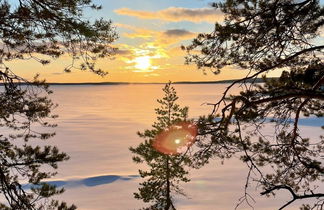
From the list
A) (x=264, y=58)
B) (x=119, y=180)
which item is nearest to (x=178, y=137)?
(x=264, y=58)

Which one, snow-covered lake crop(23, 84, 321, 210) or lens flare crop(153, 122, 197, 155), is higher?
lens flare crop(153, 122, 197, 155)

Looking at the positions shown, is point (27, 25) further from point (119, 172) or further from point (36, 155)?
point (119, 172)

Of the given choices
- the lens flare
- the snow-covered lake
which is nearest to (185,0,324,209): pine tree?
the lens flare

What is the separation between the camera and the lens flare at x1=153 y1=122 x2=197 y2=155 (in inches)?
218

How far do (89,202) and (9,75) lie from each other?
17905mm

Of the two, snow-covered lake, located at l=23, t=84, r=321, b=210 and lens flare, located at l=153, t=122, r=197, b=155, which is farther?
snow-covered lake, located at l=23, t=84, r=321, b=210

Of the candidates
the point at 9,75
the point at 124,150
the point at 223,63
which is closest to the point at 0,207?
the point at 9,75

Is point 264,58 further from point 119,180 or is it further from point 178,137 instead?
point 119,180

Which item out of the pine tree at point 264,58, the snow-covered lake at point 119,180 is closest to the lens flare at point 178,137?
the pine tree at point 264,58

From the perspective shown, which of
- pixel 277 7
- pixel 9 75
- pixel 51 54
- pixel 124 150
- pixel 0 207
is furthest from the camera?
pixel 124 150

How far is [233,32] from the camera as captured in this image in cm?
596

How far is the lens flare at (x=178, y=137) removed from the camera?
5547 mm

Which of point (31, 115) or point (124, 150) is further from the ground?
point (31, 115)

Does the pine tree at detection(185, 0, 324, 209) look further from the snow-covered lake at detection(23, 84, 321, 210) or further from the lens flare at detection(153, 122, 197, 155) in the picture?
the snow-covered lake at detection(23, 84, 321, 210)
